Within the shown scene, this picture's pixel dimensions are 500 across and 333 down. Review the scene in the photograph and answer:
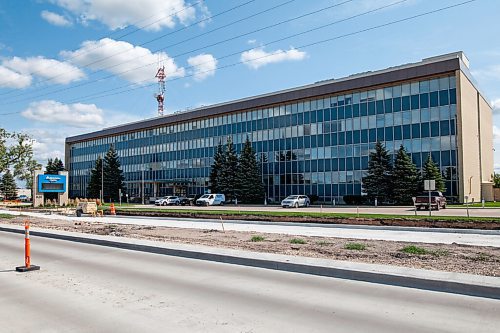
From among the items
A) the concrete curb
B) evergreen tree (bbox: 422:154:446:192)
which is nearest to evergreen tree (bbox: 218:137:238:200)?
evergreen tree (bbox: 422:154:446:192)

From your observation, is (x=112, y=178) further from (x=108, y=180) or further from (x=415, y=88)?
(x=415, y=88)

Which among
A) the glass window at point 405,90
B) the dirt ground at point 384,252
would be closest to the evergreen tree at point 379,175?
the glass window at point 405,90

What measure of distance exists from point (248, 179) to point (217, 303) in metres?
56.3

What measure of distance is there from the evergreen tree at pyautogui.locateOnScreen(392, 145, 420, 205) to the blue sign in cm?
4436

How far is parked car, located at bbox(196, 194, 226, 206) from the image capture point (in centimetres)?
5725

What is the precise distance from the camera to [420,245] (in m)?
14.1

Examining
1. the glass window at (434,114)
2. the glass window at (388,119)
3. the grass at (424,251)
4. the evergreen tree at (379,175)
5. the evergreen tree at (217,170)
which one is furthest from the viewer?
the evergreen tree at (217,170)

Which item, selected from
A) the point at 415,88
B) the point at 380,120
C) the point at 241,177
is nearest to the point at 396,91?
the point at 415,88

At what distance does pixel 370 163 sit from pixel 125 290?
4703 cm

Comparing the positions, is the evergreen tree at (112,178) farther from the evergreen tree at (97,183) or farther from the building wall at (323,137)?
the building wall at (323,137)

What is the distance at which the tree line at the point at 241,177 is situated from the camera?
63.5m

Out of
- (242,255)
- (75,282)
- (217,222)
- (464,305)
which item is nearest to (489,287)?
(464,305)

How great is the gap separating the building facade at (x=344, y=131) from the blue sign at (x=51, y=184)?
78.8 feet

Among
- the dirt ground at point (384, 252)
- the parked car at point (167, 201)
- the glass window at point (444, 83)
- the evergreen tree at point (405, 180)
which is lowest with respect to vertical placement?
the parked car at point (167, 201)
